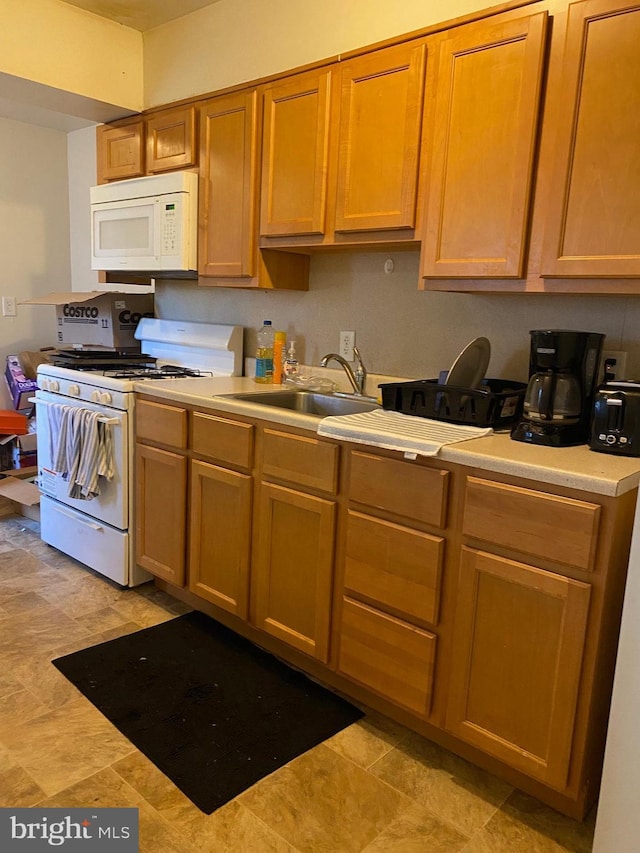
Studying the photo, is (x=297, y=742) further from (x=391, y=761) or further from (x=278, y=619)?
(x=278, y=619)

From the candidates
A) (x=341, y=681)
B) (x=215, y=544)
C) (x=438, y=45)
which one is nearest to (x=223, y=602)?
(x=215, y=544)

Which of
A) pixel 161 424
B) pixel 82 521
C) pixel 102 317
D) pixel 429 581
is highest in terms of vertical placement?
pixel 102 317

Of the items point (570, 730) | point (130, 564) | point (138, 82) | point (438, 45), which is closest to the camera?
point (570, 730)

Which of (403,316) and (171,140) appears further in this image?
(171,140)

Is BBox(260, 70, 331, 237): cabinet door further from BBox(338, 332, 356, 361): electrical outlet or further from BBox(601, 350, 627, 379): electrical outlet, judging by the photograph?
BBox(601, 350, 627, 379): electrical outlet

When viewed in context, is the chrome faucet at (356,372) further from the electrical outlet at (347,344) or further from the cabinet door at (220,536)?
the cabinet door at (220,536)

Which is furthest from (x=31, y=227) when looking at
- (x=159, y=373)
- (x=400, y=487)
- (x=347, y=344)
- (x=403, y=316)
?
(x=400, y=487)

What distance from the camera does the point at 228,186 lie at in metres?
2.64

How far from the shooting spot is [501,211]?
185 centimetres

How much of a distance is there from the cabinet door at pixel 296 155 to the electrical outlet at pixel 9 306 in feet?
8.68

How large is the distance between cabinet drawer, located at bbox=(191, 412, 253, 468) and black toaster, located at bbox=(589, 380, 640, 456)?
110 centimetres

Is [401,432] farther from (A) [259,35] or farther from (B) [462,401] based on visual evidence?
(A) [259,35]

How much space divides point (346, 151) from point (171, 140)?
3.43 ft

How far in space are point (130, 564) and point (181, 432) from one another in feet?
2.38
